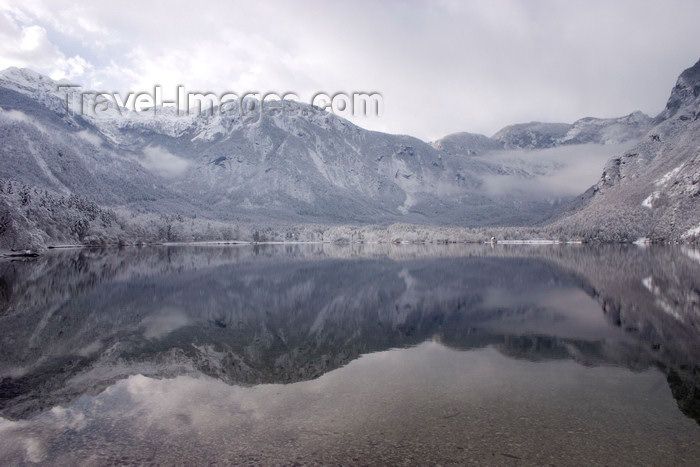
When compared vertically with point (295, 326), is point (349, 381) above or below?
above

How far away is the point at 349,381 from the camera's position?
21.6 m

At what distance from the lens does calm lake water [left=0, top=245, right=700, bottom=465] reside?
14.5 meters

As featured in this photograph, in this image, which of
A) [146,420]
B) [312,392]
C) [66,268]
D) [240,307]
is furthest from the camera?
[66,268]

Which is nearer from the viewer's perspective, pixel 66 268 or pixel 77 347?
pixel 77 347

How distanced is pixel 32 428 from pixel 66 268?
69.3 meters

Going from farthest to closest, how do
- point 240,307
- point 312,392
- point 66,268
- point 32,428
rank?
1. point 66,268
2. point 240,307
3. point 312,392
4. point 32,428

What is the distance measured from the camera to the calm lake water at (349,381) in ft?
47.7

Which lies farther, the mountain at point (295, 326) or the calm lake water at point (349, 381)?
the mountain at point (295, 326)

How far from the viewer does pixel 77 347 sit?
2750 centimetres

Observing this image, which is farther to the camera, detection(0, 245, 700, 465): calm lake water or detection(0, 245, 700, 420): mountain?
detection(0, 245, 700, 420): mountain

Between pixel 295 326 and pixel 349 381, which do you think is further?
pixel 295 326

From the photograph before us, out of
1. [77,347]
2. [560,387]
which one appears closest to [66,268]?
[77,347]

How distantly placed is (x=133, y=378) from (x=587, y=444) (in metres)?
19.9

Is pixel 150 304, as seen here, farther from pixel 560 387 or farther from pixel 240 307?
pixel 560 387
